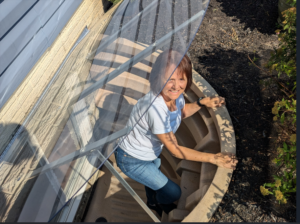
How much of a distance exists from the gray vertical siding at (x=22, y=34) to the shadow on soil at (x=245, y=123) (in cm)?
227

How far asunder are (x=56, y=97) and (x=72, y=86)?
16 centimetres

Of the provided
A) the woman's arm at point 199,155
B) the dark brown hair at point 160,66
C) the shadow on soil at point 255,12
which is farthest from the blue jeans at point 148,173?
the shadow on soil at point 255,12

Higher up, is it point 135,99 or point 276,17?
point 135,99

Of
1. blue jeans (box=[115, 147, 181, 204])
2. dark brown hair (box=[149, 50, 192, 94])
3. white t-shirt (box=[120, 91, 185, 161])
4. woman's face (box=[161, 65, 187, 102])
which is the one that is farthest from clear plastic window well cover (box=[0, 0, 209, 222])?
blue jeans (box=[115, 147, 181, 204])

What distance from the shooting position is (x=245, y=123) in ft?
7.64

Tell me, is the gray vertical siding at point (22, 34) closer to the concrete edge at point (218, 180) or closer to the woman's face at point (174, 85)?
the woman's face at point (174, 85)

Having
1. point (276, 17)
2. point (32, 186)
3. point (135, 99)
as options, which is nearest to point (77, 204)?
point (32, 186)

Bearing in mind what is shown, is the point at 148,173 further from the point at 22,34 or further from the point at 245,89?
the point at 22,34

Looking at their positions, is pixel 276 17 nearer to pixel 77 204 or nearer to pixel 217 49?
pixel 217 49

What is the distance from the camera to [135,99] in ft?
4.90

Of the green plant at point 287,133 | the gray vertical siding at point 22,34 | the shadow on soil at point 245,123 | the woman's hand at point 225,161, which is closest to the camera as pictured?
the green plant at point 287,133

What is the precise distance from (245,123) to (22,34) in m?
2.93

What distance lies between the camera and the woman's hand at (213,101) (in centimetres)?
240

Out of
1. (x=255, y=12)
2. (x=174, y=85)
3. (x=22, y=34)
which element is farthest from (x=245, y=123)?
(x=22, y=34)
